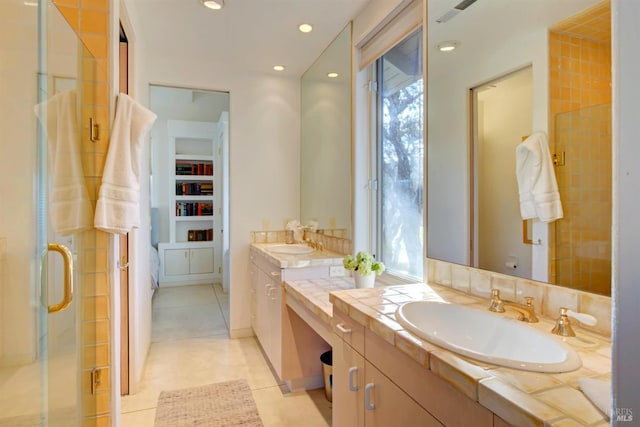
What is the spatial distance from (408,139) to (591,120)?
1.20 metres

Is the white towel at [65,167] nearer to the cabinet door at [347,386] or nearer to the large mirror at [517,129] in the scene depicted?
the cabinet door at [347,386]

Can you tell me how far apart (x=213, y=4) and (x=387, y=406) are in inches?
101

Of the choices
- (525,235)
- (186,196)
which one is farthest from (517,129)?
(186,196)

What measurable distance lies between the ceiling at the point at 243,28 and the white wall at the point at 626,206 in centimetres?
233

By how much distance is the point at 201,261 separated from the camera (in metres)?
5.63

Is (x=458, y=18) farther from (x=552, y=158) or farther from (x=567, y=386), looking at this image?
(x=567, y=386)

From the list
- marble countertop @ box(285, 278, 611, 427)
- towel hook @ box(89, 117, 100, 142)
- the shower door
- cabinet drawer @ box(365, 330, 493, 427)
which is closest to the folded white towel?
marble countertop @ box(285, 278, 611, 427)

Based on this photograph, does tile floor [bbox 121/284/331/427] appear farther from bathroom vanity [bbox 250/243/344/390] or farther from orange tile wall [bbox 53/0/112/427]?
orange tile wall [bbox 53/0/112/427]

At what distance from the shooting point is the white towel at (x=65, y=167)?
1.41m

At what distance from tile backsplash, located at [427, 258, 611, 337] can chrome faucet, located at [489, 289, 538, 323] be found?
1.4 inches

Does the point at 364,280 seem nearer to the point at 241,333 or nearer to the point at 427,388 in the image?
the point at 427,388

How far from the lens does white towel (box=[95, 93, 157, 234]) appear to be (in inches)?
66.2

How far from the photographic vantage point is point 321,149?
3.15 metres

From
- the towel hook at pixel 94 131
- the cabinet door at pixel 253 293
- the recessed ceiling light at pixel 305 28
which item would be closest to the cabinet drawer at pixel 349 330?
the towel hook at pixel 94 131
